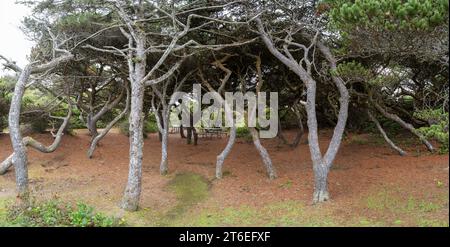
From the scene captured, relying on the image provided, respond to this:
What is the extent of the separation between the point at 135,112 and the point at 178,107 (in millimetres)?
9718

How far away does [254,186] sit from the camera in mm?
11078

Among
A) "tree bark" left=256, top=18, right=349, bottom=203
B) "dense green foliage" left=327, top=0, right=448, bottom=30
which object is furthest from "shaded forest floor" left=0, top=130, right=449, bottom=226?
"dense green foliage" left=327, top=0, right=448, bottom=30

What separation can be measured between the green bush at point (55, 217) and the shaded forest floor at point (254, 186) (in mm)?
641

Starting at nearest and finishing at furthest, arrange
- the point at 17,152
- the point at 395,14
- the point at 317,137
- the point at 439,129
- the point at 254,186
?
the point at 395,14 → the point at 439,129 → the point at 17,152 → the point at 317,137 → the point at 254,186

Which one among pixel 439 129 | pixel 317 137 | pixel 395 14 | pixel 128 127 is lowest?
pixel 128 127

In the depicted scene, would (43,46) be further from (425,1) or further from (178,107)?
(425,1)

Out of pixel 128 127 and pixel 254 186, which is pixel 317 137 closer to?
pixel 254 186

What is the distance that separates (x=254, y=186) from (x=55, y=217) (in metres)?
5.37

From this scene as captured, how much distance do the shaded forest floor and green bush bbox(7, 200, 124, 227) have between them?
0.64 m

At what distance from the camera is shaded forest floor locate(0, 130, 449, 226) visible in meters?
8.23

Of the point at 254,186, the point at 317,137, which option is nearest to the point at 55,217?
the point at 254,186

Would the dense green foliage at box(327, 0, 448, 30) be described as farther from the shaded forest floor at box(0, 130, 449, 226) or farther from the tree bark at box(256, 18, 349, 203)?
the shaded forest floor at box(0, 130, 449, 226)

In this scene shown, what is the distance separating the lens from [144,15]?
1076 centimetres

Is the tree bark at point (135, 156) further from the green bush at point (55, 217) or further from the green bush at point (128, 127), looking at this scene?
the green bush at point (128, 127)
